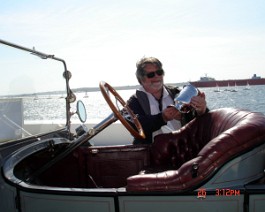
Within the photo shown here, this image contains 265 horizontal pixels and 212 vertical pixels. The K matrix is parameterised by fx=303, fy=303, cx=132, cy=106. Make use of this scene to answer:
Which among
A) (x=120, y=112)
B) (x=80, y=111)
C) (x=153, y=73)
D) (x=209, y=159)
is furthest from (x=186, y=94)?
(x=80, y=111)

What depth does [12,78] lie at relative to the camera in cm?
259

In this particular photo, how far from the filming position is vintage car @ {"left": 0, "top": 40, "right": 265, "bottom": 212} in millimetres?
1671

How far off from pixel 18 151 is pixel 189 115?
5.75ft

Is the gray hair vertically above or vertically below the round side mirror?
above

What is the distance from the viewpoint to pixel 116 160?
2.82 meters

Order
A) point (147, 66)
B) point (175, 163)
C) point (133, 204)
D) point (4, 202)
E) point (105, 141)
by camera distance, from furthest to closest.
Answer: point (105, 141)
point (147, 66)
point (175, 163)
point (4, 202)
point (133, 204)

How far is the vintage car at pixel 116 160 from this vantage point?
167 cm

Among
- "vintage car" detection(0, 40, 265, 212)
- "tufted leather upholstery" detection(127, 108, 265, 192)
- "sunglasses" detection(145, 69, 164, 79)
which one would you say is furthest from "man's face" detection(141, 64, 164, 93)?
"tufted leather upholstery" detection(127, 108, 265, 192)

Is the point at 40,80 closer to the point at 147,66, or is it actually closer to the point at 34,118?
the point at 34,118

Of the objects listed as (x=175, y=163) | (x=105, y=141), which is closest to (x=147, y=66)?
(x=175, y=163)

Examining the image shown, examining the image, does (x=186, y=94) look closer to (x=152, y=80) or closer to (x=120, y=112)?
(x=120, y=112)
